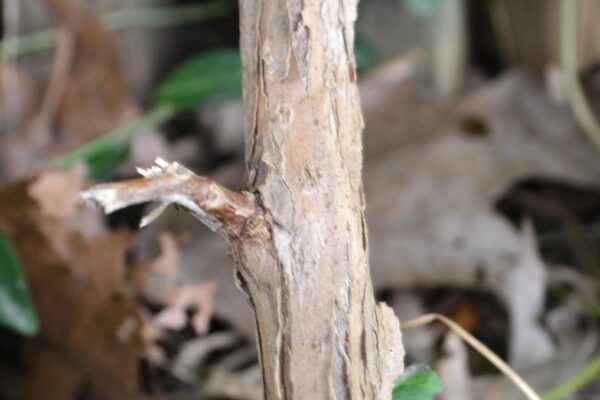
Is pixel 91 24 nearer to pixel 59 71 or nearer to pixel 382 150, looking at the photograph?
pixel 59 71

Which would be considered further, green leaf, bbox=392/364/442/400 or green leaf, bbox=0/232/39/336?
green leaf, bbox=0/232/39/336

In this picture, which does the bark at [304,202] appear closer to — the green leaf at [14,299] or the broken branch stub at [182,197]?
the broken branch stub at [182,197]

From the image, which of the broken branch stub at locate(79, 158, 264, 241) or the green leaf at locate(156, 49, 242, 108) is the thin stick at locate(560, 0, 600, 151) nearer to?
the green leaf at locate(156, 49, 242, 108)

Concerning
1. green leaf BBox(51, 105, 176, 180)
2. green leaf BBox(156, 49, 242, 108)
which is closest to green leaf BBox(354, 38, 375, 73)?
green leaf BBox(156, 49, 242, 108)

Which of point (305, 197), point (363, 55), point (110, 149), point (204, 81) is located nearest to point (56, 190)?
point (110, 149)

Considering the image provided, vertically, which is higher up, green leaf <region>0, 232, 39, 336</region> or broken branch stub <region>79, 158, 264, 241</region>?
green leaf <region>0, 232, 39, 336</region>
